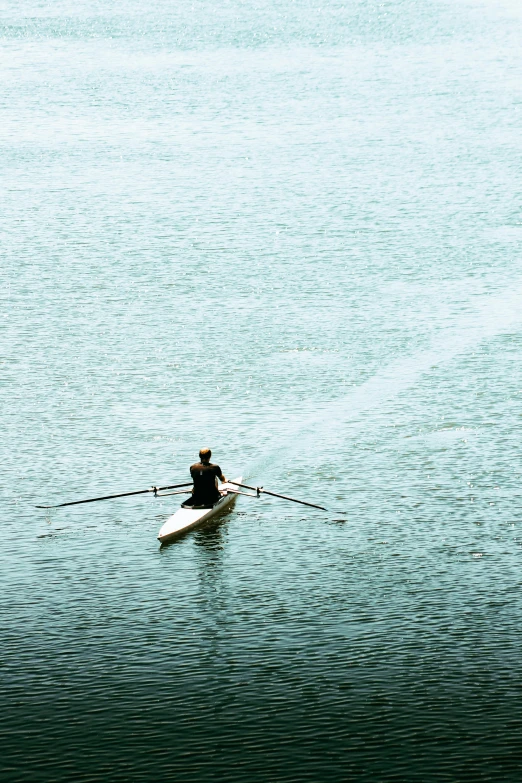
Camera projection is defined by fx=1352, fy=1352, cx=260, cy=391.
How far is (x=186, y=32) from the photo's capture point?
129875 millimetres

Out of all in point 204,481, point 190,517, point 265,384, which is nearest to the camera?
point 190,517

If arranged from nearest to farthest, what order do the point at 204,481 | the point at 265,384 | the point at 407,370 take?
the point at 204,481 → the point at 265,384 → the point at 407,370

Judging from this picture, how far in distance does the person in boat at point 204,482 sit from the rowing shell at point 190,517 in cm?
25

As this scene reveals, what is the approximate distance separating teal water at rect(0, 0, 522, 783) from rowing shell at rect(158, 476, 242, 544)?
707mm

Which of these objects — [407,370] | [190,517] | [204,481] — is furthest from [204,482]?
[407,370]

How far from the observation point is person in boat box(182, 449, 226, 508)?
38.5 m

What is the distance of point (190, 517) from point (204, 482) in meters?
1.09

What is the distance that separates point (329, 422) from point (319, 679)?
88.8 ft

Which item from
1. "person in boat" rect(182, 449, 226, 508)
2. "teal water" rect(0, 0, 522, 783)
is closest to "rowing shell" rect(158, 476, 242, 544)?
"person in boat" rect(182, 449, 226, 508)

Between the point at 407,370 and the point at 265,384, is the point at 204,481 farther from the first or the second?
the point at 407,370

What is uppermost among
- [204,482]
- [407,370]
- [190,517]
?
[407,370]

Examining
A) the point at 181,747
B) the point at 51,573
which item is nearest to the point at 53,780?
the point at 181,747

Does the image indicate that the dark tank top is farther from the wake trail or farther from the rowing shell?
the wake trail

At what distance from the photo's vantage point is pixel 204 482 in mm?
38781
